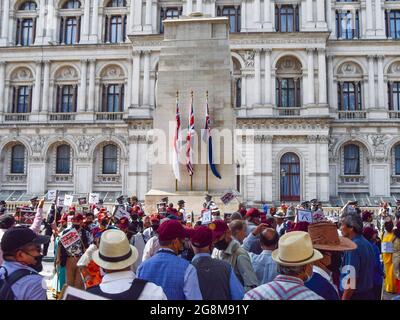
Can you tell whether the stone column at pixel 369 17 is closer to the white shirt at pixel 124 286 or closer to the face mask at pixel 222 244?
the face mask at pixel 222 244

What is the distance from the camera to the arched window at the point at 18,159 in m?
40.0

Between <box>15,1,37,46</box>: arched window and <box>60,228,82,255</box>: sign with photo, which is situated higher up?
<box>15,1,37,46</box>: arched window

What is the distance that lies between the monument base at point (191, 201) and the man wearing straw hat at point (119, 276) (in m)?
12.0

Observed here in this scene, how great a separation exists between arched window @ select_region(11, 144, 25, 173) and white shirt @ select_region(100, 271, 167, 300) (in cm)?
3849

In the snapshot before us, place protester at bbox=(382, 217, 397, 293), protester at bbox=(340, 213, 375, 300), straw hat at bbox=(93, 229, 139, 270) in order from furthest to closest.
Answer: protester at bbox=(382, 217, 397, 293), protester at bbox=(340, 213, 375, 300), straw hat at bbox=(93, 229, 139, 270)

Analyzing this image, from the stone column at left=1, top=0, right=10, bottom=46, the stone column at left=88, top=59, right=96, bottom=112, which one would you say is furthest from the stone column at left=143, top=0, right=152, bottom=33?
the stone column at left=1, top=0, right=10, bottom=46

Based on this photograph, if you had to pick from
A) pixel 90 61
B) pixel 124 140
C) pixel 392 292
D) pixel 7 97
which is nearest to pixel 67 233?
pixel 392 292

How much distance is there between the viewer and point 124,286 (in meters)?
4.02

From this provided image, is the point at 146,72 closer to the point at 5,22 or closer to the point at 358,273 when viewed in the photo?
the point at 5,22

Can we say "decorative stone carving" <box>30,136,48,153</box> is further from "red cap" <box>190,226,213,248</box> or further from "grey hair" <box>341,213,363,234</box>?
"red cap" <box>190,226,213,248</box>

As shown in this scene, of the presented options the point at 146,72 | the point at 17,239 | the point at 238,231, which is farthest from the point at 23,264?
the point at 146,72

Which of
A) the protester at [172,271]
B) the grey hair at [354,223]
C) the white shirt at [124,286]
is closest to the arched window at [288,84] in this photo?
the grey hair at [354,223]

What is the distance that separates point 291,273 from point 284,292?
244 mm

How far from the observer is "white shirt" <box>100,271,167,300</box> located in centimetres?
395
